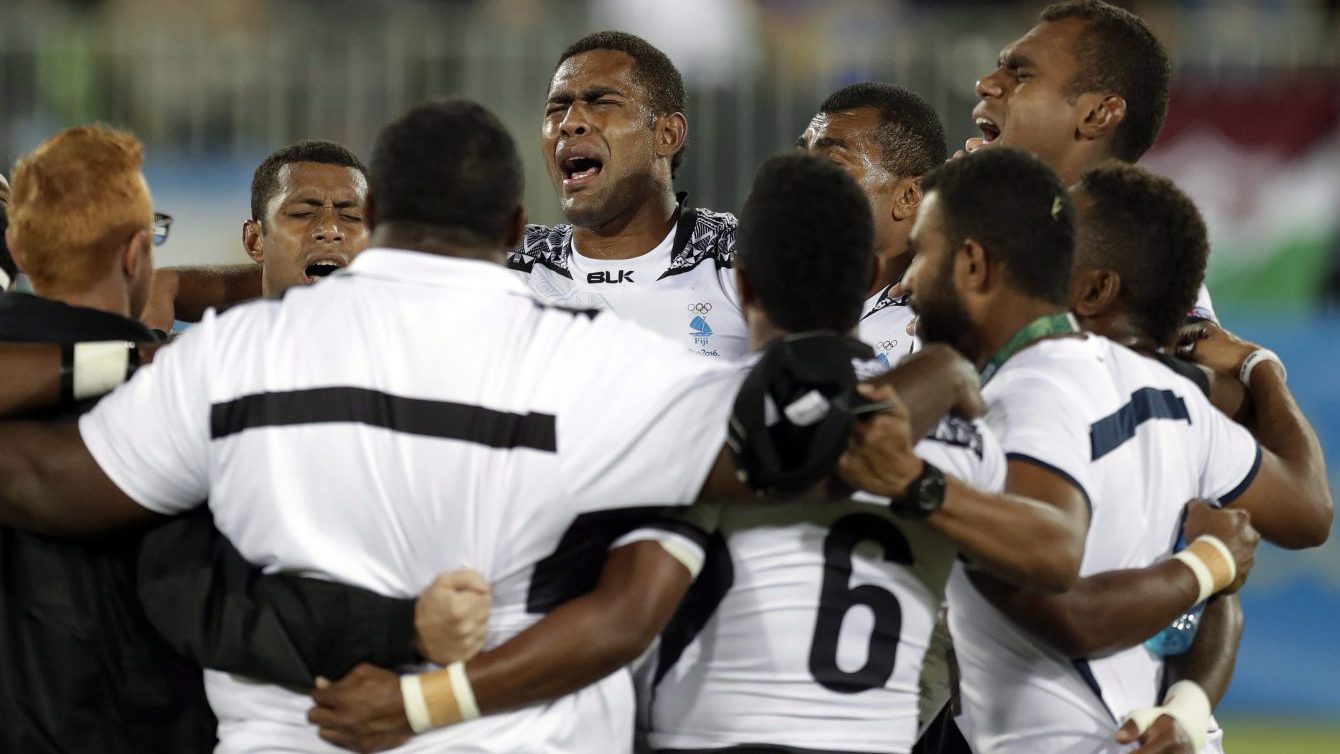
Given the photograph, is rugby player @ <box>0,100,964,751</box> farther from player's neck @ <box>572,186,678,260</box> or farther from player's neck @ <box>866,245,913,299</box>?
player's neck @ <box>866,245,913,299</box>

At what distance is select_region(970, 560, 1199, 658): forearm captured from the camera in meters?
3.64

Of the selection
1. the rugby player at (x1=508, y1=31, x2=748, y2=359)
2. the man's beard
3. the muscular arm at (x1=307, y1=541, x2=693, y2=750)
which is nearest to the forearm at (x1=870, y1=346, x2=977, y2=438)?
the man's beard

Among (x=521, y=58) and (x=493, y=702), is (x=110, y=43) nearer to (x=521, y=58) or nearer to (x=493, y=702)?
(x=521, y=58)

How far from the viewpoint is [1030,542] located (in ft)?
11.1

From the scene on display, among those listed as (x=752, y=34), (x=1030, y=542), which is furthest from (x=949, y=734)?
(x=752, y=34)

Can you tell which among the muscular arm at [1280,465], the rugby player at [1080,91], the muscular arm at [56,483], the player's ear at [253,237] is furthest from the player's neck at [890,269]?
the muscular arm at [56,483]

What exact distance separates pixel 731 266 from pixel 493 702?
291 centimetres

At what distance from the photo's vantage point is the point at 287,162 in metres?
5.85

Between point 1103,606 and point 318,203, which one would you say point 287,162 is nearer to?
point 318,203

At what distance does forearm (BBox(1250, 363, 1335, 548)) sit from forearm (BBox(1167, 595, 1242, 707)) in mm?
238

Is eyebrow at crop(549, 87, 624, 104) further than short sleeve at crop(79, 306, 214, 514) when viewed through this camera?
Yes

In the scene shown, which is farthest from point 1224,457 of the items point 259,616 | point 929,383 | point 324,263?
point 324,263

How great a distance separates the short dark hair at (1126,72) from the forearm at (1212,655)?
1851mm

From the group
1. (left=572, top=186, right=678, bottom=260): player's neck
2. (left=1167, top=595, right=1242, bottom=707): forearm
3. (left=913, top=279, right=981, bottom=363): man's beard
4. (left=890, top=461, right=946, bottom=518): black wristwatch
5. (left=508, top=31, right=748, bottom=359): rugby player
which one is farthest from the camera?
(left=572, top=186, right=678, bottom=260): player's neck
